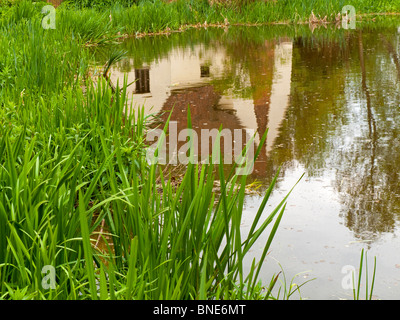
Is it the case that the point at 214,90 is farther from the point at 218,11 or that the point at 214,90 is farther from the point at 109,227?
the point at 218,11

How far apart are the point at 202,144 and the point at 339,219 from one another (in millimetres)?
2185

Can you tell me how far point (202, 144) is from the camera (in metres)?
6.03

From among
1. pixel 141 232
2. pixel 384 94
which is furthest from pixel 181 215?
pixel 384 94

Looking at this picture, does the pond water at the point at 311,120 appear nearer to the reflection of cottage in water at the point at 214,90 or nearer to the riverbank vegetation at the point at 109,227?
the reflection of cottage in water at the point at 214,90

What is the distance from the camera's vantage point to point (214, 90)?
8797 millimetres

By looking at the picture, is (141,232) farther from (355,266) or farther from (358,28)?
(358,28)

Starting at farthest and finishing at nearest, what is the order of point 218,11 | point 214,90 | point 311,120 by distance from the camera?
point 218,11 → point 214,90 → point 311,120

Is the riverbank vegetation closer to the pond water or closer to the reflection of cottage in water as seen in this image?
the pond water

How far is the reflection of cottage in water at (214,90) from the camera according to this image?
6988 millimetres

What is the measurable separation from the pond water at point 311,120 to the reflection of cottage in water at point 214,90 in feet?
0.05

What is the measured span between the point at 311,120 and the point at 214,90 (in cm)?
229

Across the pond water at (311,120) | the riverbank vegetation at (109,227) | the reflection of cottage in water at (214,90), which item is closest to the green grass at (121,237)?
the riverbank vegetation at (109,227)

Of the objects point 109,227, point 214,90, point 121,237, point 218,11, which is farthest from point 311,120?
point 218,11
